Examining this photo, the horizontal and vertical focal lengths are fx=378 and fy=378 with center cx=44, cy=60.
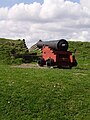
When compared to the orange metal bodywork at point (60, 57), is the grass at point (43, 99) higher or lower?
lower

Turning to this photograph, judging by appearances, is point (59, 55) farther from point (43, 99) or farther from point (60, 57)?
point (43, 99)

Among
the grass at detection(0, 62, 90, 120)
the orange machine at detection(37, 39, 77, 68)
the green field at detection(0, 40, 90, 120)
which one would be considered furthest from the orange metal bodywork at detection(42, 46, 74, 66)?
the grass at detection(0, 62, 90, 120)

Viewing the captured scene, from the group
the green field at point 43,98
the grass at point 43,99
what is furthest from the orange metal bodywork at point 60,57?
the grass at point 43,99

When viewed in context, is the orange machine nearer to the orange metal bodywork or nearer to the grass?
the orange metal bodywork

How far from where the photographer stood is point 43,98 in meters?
13.6

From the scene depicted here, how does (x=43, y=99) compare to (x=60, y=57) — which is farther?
(x=60, y=57)

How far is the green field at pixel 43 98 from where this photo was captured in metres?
12.6

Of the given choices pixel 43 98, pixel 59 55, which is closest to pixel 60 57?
pixel 59 55

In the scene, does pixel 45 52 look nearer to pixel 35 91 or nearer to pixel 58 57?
pixel 58 57

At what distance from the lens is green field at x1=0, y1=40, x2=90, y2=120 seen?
1255 cm

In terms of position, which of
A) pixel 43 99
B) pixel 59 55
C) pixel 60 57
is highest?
pixel 59 55

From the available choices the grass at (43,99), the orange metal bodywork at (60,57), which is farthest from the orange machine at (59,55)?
the grass at (43,99)

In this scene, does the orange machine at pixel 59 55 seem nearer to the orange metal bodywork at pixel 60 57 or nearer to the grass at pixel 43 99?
the orange metal bodywork at pixel 60 57

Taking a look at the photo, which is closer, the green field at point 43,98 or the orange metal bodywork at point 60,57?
the green field at point 43,98
